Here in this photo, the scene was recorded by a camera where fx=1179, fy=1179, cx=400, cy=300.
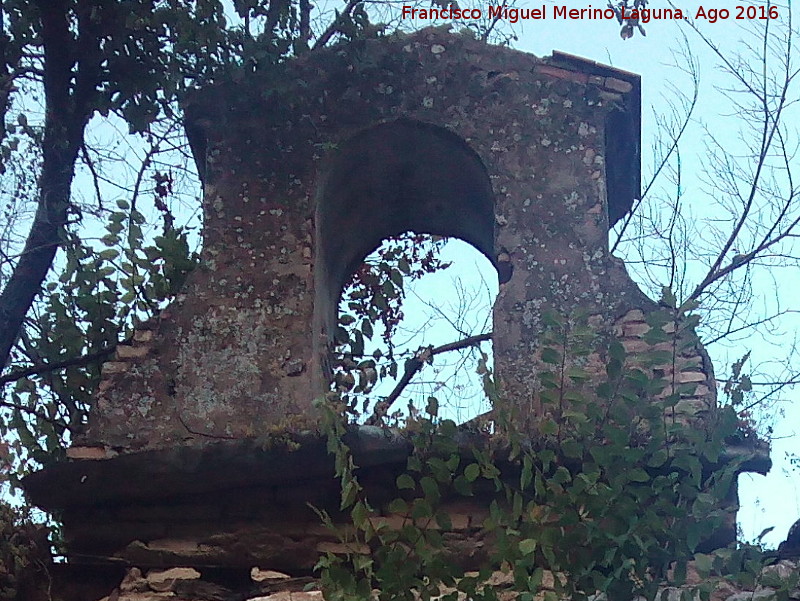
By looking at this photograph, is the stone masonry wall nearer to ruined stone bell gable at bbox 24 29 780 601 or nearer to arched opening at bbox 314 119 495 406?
ruined stone bell gable at bbox 24 29 780 601

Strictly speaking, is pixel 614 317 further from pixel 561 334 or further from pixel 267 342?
pixel 267 342

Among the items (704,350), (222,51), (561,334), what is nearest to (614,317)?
(704,350)

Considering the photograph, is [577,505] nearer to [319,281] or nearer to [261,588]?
[261,588]

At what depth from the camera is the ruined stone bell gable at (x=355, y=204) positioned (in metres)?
4.48

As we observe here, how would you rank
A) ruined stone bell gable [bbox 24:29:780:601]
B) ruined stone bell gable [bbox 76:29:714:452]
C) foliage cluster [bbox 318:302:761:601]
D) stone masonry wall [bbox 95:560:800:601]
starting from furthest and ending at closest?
ruined stone bell gable [bbox 76:29:714:452], ruined stone bell gable [bbox 24:29:780:601], stone masonry wall [bbox 95:560:800:601], foliage cluster [bbox 318:302:761:601]

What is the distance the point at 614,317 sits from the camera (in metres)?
4.50

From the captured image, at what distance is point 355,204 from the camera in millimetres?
5309

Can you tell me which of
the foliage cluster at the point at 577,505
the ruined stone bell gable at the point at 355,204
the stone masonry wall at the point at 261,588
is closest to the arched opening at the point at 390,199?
the ruined stone bell gable at the point at 355,204

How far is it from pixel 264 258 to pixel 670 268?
7.24ft

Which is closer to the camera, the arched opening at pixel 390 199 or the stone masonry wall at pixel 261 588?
the stone masonry wall at pixel 261 588

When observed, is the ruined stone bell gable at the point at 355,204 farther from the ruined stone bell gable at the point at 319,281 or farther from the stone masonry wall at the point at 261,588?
the stone masonry wall at the point at 261,588

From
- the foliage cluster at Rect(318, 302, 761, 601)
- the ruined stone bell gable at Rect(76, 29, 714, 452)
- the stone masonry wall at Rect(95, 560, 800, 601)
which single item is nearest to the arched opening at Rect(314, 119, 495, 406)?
the ruined stone bell gable at Rect(76, 29, 714, 452)

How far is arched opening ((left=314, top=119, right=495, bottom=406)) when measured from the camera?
4.97 metres

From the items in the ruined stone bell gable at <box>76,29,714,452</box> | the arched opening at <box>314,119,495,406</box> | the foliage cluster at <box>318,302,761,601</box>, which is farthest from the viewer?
the arched opening at <box>314,119,495,406</box>
